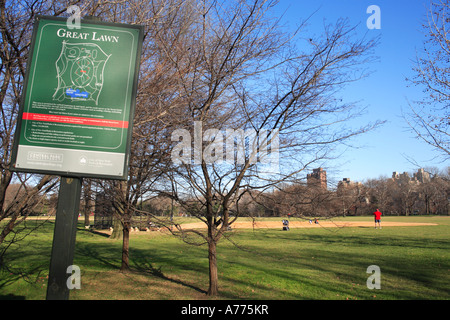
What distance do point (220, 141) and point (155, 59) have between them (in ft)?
6.52

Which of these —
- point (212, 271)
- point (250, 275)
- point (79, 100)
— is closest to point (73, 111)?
point (79, 100)

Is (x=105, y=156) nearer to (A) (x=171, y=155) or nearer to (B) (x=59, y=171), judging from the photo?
(B) (x=59, y=171)

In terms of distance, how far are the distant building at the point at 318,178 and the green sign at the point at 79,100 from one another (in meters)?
4.08

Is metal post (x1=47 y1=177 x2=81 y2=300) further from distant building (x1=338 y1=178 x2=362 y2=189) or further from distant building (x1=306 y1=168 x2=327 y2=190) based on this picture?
distant building (x1=338 y1=178 x2=362 y2=189)

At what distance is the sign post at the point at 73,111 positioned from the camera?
9.36 feet

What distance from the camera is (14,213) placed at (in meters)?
4.59

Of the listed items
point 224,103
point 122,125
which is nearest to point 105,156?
point 122,125

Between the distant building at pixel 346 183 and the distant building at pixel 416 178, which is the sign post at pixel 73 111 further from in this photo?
the distant building at pixel 416 178

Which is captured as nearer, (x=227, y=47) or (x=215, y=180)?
(x=227, y=47)

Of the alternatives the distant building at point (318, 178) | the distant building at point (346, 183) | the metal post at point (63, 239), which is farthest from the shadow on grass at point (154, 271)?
the metal post at point (63, 239)

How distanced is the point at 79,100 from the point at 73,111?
117 millimetres

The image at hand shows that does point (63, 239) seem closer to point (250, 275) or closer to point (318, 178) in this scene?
point (318, 178)

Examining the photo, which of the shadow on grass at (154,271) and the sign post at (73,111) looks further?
the shadow on grass at (154,271)

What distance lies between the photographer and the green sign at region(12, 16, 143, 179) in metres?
2.90
